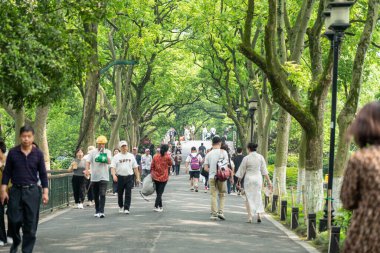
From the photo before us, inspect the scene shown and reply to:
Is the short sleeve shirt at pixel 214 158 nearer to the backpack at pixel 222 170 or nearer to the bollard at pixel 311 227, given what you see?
the backpack at pixel 222 170

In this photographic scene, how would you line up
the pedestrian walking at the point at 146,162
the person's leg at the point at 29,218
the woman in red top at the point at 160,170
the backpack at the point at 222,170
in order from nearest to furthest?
the person's leg at the point at 29,218
the backpack at the point at 222,170
the woman in red top at the point at 160,170
the pedestrian walking at the point at 146,162

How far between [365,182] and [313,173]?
38.6 feet

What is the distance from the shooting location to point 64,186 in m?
20.7

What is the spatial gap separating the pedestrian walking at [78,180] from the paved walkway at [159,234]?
6.83 feet

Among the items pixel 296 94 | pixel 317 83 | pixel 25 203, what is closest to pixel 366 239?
pixel 25 203

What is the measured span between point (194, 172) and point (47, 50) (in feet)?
63.0

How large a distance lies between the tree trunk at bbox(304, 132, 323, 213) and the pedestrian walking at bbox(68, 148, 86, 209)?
655 centimetres

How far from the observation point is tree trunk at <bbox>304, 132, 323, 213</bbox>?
16312 millimetres

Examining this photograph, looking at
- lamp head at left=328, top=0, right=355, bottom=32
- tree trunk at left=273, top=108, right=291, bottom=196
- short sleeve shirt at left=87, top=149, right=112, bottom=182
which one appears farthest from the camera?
tree trunk at left=273, top=108, right=291, bottom=196

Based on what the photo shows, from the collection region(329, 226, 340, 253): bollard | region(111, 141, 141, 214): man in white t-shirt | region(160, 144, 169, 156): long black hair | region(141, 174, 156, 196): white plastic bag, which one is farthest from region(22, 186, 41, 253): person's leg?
region(141, 174, 156, 196): white plastic bag

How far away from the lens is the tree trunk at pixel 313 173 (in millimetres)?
16312

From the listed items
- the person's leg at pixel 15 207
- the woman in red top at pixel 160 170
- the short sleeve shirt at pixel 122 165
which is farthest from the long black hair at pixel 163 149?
the person's leg at pixel 15 207

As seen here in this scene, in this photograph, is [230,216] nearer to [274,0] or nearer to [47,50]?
[274,0]

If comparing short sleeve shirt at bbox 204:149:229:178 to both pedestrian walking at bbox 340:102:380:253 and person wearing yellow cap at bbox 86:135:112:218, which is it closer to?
person wearing yellow cap at bbox 86:135:112:218
